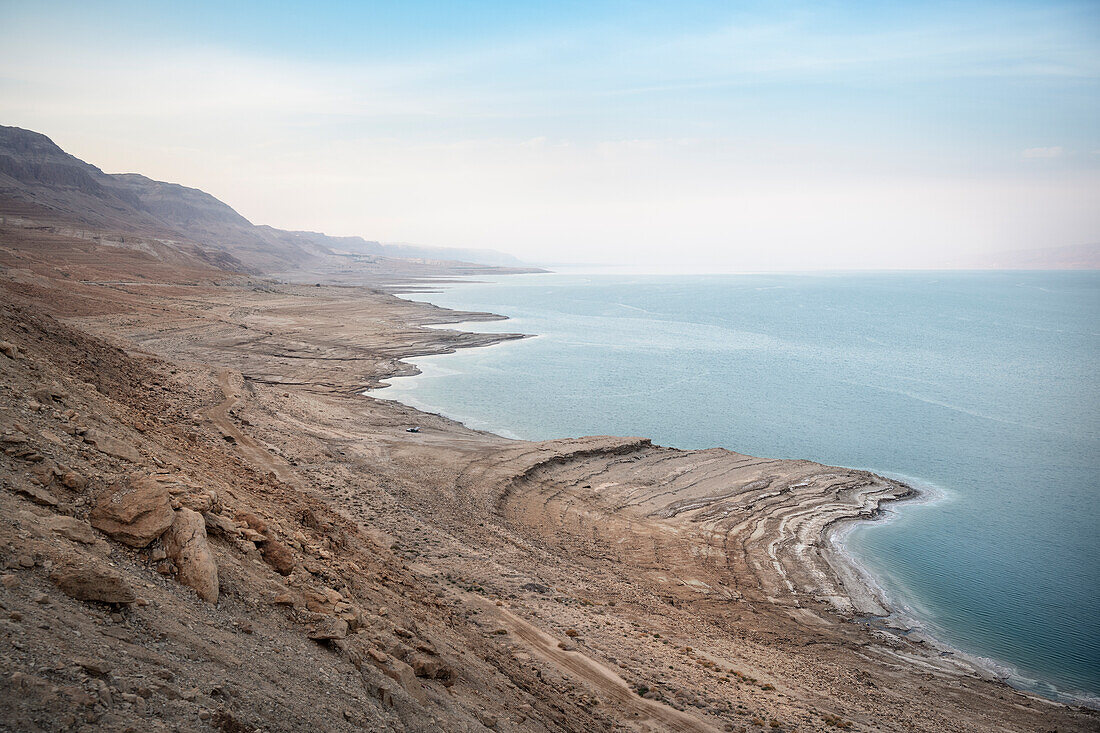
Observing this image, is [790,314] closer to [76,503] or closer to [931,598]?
[931,598]

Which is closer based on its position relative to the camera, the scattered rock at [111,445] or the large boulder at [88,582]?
the large boulder at [88,582]

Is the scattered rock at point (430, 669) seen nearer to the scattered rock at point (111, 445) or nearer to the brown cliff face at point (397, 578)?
the brown cliff face at point (397, 578)

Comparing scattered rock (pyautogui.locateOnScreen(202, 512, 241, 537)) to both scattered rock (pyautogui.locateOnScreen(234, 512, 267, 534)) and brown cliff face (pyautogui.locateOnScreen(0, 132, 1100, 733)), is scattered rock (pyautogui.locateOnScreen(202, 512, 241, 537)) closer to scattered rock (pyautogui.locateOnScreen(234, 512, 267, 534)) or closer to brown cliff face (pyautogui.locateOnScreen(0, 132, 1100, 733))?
brown cliff face (pyautogui.locateOnScreen(0, 132, 1100, 733))

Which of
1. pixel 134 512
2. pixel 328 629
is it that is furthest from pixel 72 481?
pixel 328 629

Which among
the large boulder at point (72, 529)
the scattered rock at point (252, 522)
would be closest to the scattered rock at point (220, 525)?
the scattered rock at point (252, 522)

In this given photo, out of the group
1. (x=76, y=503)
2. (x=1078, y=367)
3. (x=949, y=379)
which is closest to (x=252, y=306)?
(x=76, y=503)
